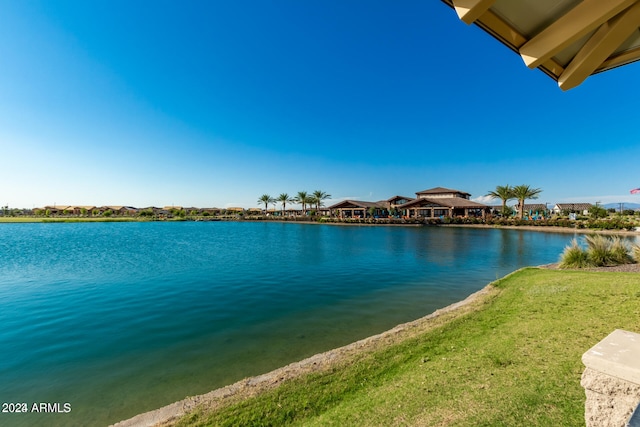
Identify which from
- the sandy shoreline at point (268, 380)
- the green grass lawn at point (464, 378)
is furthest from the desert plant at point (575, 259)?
the sandy shoreline at point (268, 380)

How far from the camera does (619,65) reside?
11.3ft

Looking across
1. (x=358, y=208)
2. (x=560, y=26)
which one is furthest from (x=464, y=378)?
(x=358, y=208)

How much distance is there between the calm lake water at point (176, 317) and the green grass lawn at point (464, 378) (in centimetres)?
205

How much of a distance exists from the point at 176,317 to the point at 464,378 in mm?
8811

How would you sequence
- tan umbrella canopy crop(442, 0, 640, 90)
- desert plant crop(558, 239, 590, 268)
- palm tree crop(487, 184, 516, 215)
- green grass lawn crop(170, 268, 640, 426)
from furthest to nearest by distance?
palm tree crop(487, 184, 516, 215) < desert plant crop(558, 239, 590, 268) < green grass lawn crop(170, 268, 640, 426) < tan umbrella canopy crop(442, 0, 640, 90)

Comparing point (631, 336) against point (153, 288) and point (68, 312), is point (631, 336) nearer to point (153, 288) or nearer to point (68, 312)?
point (68, 312)

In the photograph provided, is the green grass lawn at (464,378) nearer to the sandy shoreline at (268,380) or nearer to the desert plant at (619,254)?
the sandy shoreline at (268,380)

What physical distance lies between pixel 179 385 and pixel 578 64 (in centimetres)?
809

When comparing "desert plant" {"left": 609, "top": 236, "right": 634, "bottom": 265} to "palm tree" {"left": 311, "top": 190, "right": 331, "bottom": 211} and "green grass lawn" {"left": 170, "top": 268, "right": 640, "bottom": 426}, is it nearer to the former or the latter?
"green grass lawn" {"left": 170, "top": 268, "right": 640, "bottom": 426}

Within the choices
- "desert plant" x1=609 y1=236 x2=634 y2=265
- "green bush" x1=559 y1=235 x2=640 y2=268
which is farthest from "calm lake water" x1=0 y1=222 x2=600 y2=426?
"desert plant" x1=609 y1=236 x2=634 y2=265

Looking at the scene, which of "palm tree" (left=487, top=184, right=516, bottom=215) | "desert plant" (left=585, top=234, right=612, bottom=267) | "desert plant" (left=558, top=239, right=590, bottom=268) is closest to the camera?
"desert plant" (left=585, top=234, right=612, bottom=267)

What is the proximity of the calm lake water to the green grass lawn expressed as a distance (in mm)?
2046

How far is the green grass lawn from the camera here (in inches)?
140

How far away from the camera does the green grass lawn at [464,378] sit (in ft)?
11.7
